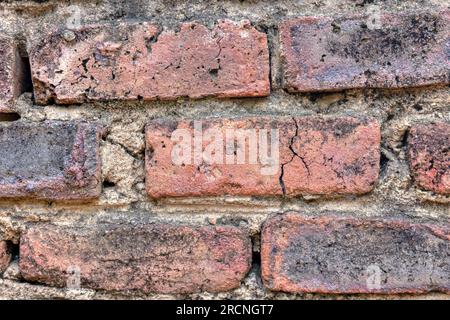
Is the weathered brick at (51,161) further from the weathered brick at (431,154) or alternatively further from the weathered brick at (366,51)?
the weathered brick at (431,154)

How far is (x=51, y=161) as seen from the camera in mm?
549

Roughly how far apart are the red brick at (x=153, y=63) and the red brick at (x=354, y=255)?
0.52 ft

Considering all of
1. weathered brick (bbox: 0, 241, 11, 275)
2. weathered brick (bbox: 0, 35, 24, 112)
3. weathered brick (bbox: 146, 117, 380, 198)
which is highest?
weathered brick (bbox: 0, 35, 24, 112)

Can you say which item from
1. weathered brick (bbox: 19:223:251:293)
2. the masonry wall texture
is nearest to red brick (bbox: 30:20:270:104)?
the masonry wall texture

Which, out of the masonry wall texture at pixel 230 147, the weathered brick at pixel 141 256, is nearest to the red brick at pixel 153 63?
the masonry wall texture at pixel 230 147

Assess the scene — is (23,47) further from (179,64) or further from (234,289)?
(234,289)

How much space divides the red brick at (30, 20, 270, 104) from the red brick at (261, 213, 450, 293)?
16 centimetres

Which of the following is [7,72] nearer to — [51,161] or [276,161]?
[51,161]

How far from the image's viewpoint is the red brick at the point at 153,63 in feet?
1.76

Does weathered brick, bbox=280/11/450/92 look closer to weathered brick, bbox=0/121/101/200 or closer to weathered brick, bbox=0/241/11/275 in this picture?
weathered brick, bbox=0/121/101/200

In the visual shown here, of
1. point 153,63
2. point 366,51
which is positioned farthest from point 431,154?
point 153,63

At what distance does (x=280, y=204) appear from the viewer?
55cm

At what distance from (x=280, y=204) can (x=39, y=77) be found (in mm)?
301

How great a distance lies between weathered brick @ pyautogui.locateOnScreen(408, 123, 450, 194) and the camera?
53cm
